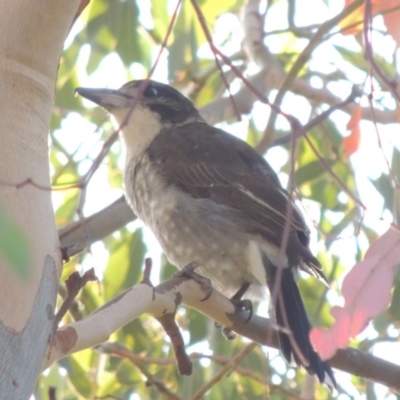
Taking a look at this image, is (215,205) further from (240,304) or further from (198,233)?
(240,304)

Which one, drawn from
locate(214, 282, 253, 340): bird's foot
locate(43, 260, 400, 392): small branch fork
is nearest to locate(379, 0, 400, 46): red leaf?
locate(43, 260, 400, 392): small branch fork

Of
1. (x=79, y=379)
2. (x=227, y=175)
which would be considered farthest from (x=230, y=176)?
(x=79, y=379)

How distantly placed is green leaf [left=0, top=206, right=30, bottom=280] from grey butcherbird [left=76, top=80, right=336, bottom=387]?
181 cm

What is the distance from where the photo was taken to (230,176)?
11.5 ft

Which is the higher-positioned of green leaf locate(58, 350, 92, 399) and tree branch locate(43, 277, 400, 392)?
green leaf locate(58, 350, 92, 399)

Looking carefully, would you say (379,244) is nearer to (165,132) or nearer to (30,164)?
(30,164)

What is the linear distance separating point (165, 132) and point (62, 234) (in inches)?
43.4

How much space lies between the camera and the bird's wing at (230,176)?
3.22 metres

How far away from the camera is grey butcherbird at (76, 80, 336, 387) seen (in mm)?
3170

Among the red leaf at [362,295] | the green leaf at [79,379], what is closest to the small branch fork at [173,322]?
the red leaf at [362,295]

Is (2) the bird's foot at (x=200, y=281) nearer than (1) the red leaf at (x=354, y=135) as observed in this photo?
No

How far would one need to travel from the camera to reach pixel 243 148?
12.1 feet

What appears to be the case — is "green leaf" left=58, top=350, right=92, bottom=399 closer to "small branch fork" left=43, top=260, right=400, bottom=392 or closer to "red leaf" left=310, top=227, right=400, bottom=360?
"small branch fork" left=43, top=260, right=400, bottom=392

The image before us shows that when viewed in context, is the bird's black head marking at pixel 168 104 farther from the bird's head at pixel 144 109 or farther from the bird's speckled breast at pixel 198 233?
the bird's speckled breast at pixel 198 233
